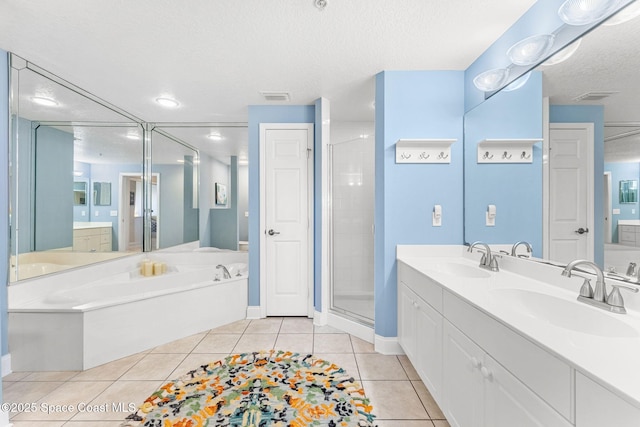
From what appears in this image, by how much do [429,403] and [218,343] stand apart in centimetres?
183

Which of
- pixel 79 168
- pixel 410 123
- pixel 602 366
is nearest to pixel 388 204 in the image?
pixel 410 123

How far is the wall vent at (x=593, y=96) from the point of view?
1.21 m

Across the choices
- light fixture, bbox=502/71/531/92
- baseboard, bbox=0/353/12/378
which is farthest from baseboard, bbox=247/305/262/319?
light fixture, bbox=502/71/531/92

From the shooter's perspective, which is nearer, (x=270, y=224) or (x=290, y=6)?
(x=290, y=6)

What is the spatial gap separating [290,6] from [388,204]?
1572 mm

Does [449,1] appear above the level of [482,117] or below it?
above

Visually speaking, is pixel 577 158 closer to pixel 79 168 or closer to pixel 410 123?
pixel 410 123

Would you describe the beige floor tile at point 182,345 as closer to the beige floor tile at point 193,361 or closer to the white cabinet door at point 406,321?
the beige floor tile at point 193,361

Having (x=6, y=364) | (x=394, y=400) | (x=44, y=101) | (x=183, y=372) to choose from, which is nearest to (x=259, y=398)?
(x=183, y=372)

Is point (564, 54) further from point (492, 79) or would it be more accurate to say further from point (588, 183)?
point (588, 183)

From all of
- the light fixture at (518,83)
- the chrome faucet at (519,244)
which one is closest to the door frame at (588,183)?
the chrome faucet at (519,244)

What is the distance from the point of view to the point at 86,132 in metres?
3.01

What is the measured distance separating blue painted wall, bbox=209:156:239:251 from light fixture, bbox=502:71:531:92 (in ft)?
10.2

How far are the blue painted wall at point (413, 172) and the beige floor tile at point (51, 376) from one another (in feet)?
8.02
